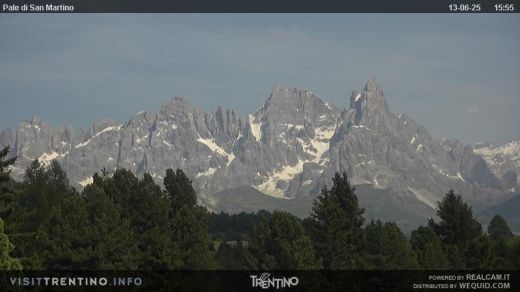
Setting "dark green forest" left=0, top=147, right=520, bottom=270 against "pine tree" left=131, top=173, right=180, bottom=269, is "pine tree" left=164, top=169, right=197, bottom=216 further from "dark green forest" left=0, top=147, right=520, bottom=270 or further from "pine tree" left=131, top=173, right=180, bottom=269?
"pine tree" left=131, top=173, right=180, bottom=269

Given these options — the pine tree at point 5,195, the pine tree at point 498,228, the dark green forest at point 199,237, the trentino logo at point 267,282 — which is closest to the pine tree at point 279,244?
the dark green forest at point 199,237

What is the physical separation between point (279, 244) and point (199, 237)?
11109 mm

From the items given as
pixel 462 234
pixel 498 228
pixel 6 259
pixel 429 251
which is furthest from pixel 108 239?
pixel 498 228

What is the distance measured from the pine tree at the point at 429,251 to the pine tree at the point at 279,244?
21.9 feet

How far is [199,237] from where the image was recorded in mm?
52375

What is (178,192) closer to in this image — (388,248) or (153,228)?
(153,228)

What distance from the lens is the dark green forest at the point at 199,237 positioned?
1650 inches

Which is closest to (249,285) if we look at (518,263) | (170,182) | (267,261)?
(267,261)

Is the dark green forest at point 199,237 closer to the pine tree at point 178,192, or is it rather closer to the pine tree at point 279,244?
the pine tree at point 279,244

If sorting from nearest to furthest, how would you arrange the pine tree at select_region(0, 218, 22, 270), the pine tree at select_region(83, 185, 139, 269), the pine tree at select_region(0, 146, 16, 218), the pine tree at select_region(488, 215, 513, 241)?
1. the pine tree at select_region(0, 218, 22, 270)
2. the pine tree at select_region(83, 185, 139, 269)
3. the pine tree at select_region(0, 146, 16, 218)
4. the pine tree at select_region(488, 215, 513, 241)

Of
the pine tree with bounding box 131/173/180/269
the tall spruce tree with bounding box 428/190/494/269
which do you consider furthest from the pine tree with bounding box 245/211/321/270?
the tall spruce tree with bounding box 428/190/494/269

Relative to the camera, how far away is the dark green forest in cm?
4191

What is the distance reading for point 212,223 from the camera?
16162 centimetres

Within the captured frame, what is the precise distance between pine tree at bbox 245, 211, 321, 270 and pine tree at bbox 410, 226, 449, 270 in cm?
666
